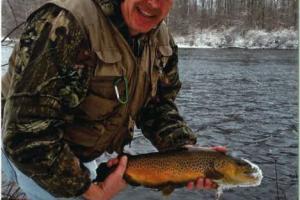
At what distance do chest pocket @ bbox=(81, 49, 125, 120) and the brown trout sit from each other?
0.98 feet

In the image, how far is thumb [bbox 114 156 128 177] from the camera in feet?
6.55

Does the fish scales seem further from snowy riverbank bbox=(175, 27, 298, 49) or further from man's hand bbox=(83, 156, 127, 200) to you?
snowy riverbank bbox=(175, 27, 298, 49)

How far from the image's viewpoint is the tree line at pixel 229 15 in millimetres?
28469

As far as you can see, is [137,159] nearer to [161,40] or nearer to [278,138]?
[161,40]

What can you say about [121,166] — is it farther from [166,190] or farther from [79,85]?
[79,85]

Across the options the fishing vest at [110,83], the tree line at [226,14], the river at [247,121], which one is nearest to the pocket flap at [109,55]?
the fishing vest at [110,83]

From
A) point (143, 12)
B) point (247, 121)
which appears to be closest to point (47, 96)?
point (143, 12)

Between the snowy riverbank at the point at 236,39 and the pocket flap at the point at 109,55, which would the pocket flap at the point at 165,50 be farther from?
the snowy riverbank at the point at 236,39

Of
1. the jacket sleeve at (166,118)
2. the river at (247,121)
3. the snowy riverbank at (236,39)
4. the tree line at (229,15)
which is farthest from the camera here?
the tree line at (229,15)

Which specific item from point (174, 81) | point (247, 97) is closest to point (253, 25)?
point (247, 97)

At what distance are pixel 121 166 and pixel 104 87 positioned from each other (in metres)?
0.37

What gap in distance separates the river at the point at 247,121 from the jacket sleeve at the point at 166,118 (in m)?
2.91

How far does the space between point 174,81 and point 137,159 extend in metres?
0.48

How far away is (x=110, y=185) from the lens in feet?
6.40
